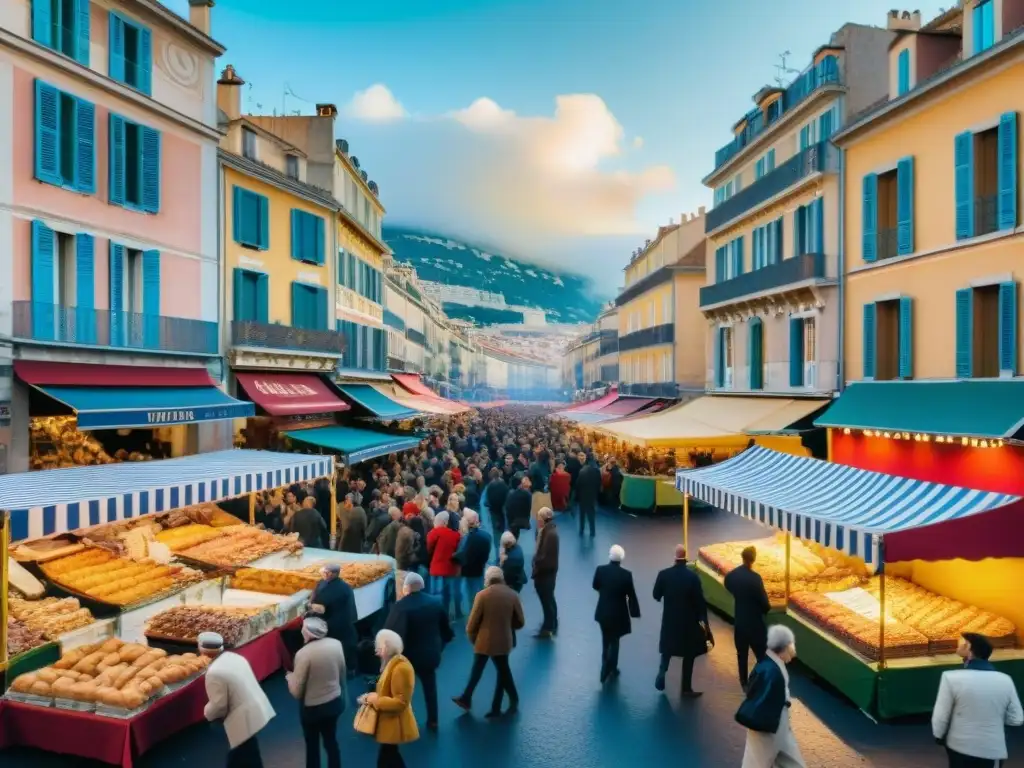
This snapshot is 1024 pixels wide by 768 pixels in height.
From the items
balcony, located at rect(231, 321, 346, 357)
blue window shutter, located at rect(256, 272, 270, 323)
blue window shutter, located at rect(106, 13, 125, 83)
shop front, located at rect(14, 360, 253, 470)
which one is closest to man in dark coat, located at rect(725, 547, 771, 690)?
shop front, located at rect(14, 360, 253, 470)

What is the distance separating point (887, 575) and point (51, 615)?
11.1 metres

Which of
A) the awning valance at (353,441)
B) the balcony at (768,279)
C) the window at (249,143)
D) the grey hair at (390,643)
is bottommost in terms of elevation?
the grey hair at (390,643)

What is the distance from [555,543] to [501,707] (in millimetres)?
2894

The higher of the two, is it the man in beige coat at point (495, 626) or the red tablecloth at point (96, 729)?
the man in beige coat at point (495, 626)

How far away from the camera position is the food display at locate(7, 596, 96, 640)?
310 inches

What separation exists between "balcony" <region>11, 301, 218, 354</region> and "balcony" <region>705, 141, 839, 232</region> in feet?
49.1

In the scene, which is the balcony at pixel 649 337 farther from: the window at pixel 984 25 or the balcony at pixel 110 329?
the balcony at pixel 110 329

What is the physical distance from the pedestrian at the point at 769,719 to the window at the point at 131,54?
54.3 feet

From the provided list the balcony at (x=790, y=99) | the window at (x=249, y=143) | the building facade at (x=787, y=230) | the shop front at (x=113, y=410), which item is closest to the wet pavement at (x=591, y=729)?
the shop front at (x=113, y=410)

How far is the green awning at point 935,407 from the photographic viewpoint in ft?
34.2

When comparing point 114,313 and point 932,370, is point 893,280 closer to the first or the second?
point 932,370

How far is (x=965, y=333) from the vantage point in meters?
12.4

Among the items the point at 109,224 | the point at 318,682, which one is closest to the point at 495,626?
the point at 318,682

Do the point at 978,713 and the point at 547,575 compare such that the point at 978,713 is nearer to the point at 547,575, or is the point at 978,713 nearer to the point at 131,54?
the point at 547,575
